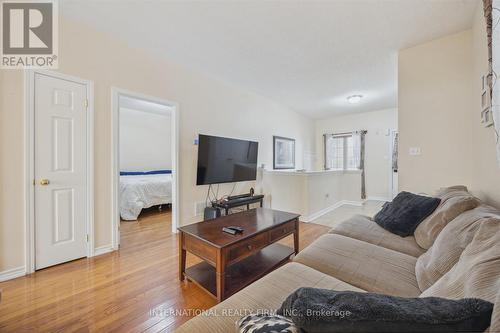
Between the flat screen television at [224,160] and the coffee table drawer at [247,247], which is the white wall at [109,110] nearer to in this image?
→ the flat screen television at [224,160]

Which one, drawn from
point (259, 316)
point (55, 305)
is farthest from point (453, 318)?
point (55, 305)

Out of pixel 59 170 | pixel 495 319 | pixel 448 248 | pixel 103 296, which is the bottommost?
pixel 103 296

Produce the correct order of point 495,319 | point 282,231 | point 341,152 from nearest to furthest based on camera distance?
point 495,319 → point 282,231 → point 341,152

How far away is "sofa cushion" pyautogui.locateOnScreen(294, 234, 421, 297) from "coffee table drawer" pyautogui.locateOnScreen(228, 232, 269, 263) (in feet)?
1.43

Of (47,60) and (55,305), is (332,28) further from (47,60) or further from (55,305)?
(55,305)

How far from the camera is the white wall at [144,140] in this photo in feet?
19.1

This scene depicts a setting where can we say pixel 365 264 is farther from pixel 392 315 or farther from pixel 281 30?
pixel 281 30

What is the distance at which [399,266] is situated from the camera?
1335 mm

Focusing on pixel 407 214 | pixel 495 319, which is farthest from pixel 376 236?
pixel 495 319

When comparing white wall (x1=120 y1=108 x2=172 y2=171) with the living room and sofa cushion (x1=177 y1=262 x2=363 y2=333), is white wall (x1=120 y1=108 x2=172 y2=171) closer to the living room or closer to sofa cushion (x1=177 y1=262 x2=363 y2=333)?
the living room

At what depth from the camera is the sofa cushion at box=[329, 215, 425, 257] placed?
1618 millimetres

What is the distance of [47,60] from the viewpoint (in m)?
2.09

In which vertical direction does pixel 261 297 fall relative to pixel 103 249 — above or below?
above

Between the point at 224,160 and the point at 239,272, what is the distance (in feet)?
6.40
